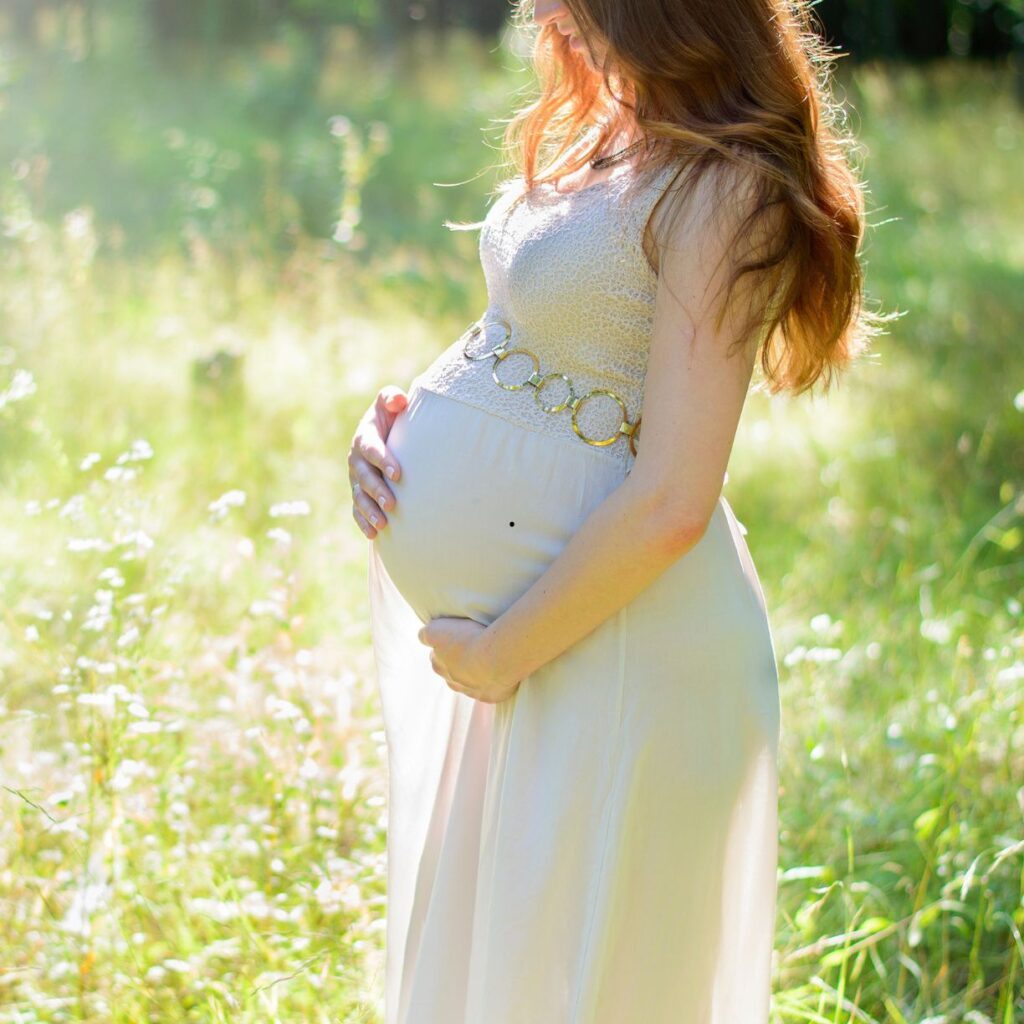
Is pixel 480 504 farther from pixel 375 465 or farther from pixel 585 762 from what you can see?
pixel 585 762

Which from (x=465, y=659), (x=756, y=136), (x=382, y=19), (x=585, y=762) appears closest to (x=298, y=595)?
(x=465, y=659)

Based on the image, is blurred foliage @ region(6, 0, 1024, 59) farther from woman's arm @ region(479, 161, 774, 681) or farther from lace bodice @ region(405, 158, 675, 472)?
woman's arm @ region(479, 161, 774, 681)

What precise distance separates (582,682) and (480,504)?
0.27 meters

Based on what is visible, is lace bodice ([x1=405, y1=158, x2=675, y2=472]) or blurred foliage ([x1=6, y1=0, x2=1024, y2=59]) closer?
lace bodice ([x1=405, y1=158, x2=675, y2=472])

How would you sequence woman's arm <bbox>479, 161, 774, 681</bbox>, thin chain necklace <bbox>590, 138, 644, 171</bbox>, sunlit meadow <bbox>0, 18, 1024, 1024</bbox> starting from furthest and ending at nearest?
sunlit meadow <bbox>0, 18, 1024, 1024</bbox>
thin chain necklace <bbox>590, 138, 644, 171</bbox>
woman's arm <bbox>479, 161, 774, 681</bbox>

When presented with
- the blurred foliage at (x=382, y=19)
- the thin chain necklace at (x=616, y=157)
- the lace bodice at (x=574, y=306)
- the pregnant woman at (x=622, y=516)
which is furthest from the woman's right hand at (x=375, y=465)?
the blurred foliage at (x=382, y=19)

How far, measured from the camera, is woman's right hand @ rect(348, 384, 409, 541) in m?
1.79

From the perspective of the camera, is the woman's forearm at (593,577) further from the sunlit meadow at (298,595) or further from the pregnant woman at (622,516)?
the sunlit meadow at (298,595)

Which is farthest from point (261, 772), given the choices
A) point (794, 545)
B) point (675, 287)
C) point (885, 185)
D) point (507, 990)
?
point (885, 185)

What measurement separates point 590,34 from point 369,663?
2146mm

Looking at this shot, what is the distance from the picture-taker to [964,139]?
1126 cm

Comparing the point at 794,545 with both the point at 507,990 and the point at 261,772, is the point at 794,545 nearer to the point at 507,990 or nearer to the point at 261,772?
the point at 261,772

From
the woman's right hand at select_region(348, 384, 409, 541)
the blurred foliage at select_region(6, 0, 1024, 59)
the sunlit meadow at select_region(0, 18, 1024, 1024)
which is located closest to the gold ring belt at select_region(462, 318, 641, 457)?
the woman's right hand at select_region(348, 384, 409, 541)

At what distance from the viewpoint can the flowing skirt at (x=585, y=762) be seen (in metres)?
1.64
